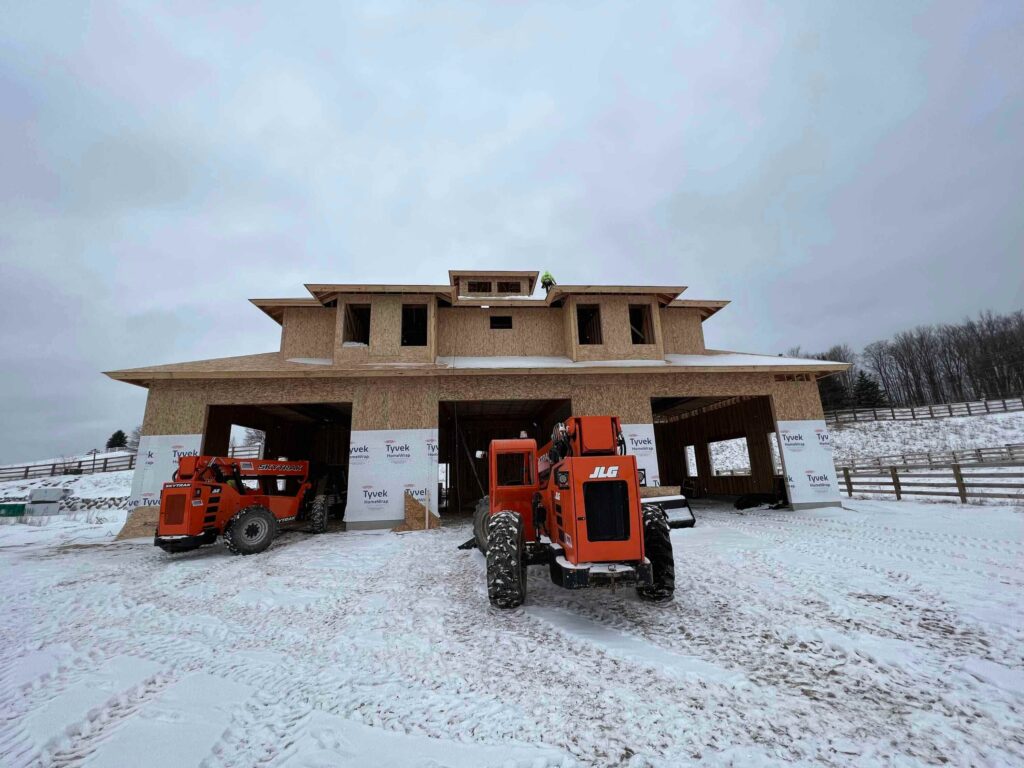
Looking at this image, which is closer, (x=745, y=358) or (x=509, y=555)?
(x=509, y=555)

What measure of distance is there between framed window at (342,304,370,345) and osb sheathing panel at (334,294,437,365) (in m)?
0.37

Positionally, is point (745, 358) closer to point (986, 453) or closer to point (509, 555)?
point (509, 555)

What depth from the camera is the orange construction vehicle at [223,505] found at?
8.55 m

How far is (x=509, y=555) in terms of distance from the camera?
17.1 feet

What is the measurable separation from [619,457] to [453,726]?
2.94m

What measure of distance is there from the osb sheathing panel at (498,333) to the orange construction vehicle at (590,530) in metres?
10.0

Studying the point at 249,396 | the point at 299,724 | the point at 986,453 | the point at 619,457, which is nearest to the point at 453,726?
the point at 299,724

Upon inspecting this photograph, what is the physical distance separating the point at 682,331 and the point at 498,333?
7.51 metres

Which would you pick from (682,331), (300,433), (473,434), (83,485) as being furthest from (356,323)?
(83,485)

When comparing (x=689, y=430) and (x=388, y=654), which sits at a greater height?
(x=689, y=430)

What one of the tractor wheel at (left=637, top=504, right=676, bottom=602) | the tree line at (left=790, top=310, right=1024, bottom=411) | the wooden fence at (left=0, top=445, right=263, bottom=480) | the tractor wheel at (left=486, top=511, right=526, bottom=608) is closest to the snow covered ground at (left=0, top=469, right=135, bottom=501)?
the wooden fence at (left=0, top=445, right=263, bottom=480)

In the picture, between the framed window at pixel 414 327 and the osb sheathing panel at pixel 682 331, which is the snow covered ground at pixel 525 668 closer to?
the osb sheathing panel at pixel 682 331

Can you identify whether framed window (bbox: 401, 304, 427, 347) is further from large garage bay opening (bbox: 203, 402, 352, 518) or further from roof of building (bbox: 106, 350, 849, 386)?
large garage bay opening (bbox: 203, 402, 352, 518)

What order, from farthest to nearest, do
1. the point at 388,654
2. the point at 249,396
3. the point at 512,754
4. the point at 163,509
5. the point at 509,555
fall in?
the point at 249,396 → the point at 163,509 → the point at 509,555 → the point at 388,654 → the point at 512,754
